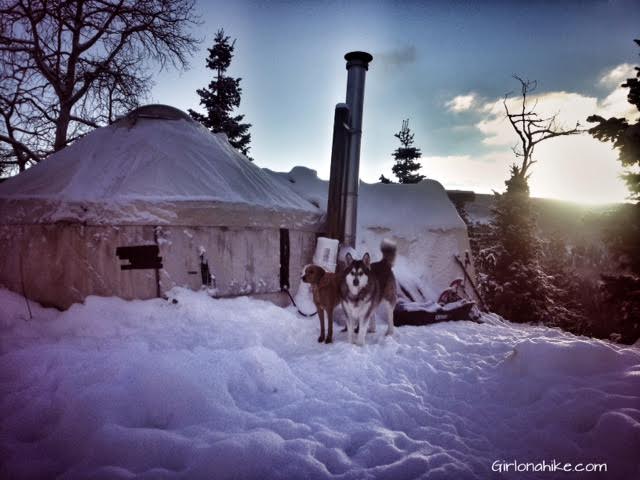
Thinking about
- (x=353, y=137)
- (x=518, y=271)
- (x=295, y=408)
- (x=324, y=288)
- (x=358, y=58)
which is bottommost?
(x=295, y=408)

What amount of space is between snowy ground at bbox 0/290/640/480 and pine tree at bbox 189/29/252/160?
13.8 metres

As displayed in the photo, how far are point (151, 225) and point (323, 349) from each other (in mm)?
3119

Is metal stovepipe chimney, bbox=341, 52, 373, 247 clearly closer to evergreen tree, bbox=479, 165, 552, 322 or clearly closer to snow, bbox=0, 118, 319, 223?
snow, bbox=0, 118, 319, 223

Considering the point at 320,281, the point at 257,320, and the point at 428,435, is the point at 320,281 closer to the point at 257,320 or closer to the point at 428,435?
the point at 257,320

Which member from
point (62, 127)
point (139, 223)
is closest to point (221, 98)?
point (62, 127)

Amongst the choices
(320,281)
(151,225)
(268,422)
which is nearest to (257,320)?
(320,281)

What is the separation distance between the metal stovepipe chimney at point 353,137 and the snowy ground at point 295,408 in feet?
10.9

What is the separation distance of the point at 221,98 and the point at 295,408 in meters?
16.7

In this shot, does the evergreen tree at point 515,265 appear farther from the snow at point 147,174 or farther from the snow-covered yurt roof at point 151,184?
the snow at point 147,174

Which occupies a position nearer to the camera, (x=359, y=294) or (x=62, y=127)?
(x=359, y=294)

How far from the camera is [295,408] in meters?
2.57

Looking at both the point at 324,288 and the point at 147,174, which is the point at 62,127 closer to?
the point at 147,174

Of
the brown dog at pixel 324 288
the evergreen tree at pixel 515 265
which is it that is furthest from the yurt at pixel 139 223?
the evergreen tree at pixel 515 265

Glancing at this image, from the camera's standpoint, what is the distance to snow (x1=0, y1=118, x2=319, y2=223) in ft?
15.9
